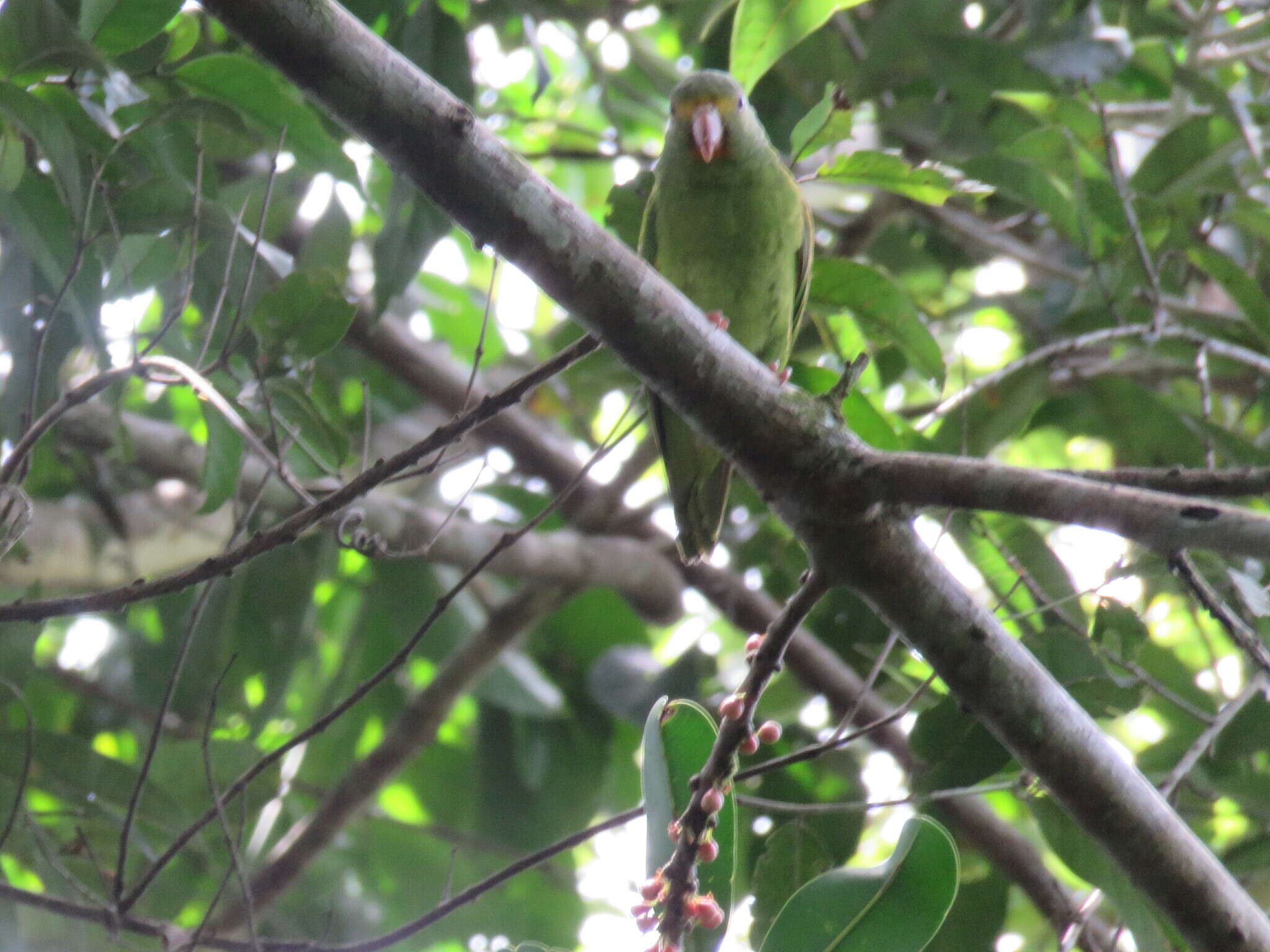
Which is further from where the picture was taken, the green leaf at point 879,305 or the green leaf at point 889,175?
the green leaf at point 879,305

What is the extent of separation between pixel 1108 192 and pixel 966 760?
1.56 m

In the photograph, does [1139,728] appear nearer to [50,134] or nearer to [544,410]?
[544,410]

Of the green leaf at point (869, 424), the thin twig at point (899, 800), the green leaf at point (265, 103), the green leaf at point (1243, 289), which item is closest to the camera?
the thin twig at point (899, 800)

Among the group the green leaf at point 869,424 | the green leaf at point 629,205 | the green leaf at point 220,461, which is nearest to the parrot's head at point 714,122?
the green leaf at point 629,205

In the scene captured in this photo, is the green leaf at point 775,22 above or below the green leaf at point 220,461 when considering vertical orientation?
above

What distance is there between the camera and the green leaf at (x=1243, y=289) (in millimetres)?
2797

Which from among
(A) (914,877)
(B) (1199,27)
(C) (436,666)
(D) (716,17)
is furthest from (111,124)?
(B) (1199,27)

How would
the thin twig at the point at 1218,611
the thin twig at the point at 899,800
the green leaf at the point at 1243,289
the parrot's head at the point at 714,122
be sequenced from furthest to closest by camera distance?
the parrot's head at the point at 714,122 → the green leaf at the point at 1243,289 → the thin twig at the point at 899,800 → the thin twig at the point at 1218,611

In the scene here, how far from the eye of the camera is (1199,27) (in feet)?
11.0

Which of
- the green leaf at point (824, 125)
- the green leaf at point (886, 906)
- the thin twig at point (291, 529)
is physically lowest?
the green leaf at point (886, 906)

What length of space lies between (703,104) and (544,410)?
1773 mm

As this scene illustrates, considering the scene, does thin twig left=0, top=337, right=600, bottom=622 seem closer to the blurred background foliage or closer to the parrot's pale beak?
the blurred background foliage

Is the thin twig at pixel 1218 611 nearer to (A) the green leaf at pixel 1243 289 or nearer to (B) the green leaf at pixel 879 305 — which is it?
(B) the green leaf at pixel 879 305

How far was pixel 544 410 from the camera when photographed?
14.9ft
